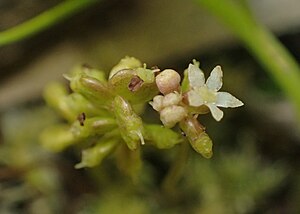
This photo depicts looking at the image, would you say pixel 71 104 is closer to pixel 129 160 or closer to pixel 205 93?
pixel 129 160

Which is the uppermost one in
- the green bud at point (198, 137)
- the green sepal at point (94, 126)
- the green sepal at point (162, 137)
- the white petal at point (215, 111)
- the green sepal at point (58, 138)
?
the white petal at point (215, 111)

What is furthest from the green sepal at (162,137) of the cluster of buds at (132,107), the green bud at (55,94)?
the green bud at (55,94)

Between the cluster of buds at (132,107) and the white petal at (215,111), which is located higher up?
the white petal at (215,111)

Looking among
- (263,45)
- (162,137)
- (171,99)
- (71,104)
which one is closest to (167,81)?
(171,99)

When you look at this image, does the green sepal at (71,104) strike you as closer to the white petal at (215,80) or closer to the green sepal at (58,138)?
the green sepal at (58,138)

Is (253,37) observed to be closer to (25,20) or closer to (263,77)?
(263,77)

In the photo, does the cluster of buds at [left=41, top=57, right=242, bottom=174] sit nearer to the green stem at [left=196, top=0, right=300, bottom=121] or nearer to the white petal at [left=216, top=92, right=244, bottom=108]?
the white petal at [left=216, top=92, right=244, bottom=108]

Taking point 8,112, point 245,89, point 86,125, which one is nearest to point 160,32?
point 245,89
